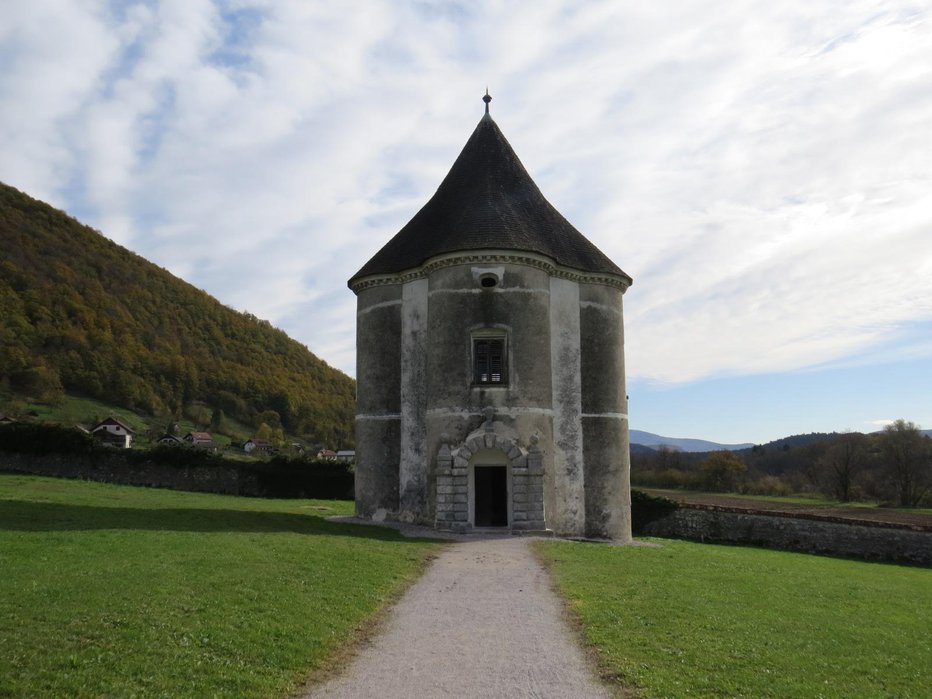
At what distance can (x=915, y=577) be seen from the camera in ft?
83.7

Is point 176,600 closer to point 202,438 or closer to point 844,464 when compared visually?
point 202,438

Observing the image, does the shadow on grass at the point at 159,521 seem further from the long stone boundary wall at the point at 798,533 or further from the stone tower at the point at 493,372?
the long stone boundary wall at the point at 798,533

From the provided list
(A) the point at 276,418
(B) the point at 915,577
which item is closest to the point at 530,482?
(B) the point at 915,577

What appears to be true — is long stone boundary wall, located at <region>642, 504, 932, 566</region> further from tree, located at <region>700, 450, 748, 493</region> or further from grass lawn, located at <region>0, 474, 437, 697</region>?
tree, located at <region>700, 450, 748, 493</region>

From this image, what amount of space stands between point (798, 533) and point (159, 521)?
28.7 m

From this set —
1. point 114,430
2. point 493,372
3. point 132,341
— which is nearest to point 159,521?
point 493,372

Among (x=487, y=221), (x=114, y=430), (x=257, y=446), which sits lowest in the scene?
(x=257, y=446)

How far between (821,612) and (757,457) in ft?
372

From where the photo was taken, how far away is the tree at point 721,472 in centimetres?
7862

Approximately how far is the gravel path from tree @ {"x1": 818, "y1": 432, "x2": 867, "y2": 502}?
65349 millimetres

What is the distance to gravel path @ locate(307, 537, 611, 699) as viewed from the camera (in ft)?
27.2

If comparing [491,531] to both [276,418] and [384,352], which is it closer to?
[384,352]

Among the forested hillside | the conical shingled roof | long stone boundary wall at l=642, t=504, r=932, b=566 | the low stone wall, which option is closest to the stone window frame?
the conical shingled roof

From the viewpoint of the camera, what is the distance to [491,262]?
2583cm
